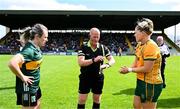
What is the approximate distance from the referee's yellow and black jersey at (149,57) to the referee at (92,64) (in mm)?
1462

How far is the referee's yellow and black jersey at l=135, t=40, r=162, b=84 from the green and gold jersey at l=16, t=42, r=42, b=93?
1.65 meters

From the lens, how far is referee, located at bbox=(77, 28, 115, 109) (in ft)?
27.7

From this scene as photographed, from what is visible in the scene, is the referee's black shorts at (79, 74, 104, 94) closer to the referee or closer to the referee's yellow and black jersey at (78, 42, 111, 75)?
the referee

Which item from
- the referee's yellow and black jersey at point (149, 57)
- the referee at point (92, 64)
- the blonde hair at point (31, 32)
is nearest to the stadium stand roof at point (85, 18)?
the referee at point (92, 64)

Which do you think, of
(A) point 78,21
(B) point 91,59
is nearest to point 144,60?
(B) point 91,59

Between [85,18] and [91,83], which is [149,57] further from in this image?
[85,18]

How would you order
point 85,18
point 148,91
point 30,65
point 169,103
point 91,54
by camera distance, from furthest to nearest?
point 85,18 < point 169,103 < point 91,54 < point 148,91 < point 30,65

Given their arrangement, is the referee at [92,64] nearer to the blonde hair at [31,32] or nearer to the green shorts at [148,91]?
the green shorts at [148,91]

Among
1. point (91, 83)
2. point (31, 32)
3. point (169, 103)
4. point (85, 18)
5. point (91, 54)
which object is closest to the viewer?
point (31, 32)

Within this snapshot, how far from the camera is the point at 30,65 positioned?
6.55 metres

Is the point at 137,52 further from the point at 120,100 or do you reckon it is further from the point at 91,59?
the point at 120,100

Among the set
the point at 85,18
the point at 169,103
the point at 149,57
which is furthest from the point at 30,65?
the point at 85,18

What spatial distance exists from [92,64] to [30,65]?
93.1 inches

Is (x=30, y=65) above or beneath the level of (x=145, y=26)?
beneath
